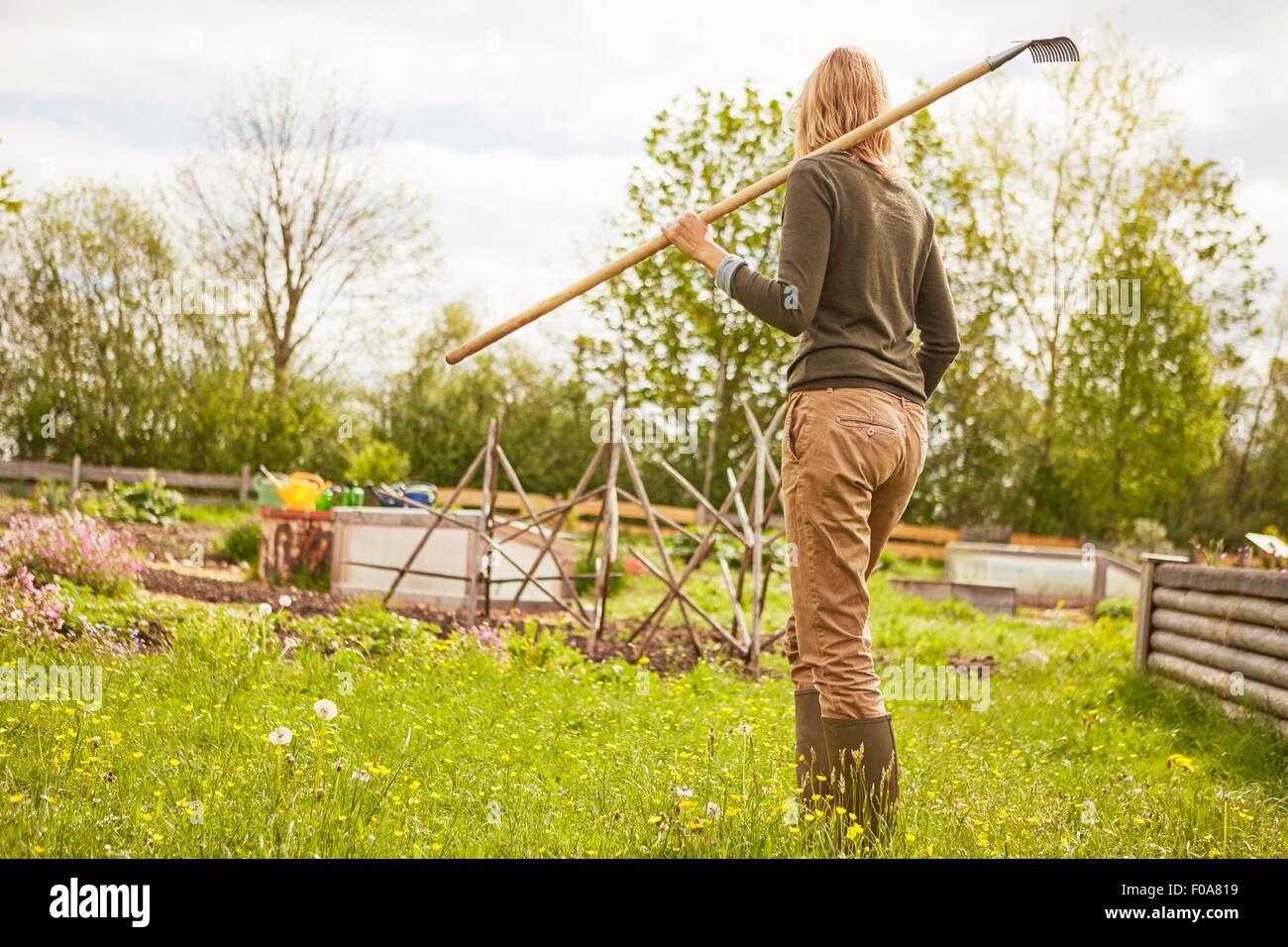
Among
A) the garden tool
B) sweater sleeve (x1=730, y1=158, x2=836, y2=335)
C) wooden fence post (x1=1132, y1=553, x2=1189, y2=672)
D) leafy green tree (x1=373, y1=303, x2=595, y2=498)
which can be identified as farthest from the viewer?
leafy green tree (x1=373, y1=303, x2=595, y2=498)

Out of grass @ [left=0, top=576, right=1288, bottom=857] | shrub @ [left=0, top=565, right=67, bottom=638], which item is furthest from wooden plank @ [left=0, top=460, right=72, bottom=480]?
shrub @ [left=0, top=565, right=67, bottom=638]

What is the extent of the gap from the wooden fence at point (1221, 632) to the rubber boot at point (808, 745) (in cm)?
324

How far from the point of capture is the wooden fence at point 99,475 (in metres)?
15.8

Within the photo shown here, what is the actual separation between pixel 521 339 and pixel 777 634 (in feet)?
47.0

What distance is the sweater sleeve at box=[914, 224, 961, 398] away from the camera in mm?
3301

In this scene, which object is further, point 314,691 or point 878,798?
point 314,691

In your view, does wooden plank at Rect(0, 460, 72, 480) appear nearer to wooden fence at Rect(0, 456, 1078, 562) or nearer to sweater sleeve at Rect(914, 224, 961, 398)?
wooden fence at Rect(0, 456, 1078, 562)

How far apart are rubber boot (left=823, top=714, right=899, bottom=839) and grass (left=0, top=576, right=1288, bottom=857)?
108mm

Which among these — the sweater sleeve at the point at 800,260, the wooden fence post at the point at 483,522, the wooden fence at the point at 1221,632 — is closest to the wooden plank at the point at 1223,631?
the wooden fence at the point at 1221,632

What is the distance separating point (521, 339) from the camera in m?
20.6

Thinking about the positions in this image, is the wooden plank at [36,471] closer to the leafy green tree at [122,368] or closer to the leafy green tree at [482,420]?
the leafy green tree at [122,368]
